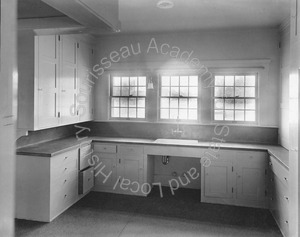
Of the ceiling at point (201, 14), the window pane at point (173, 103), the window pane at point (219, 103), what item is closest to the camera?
the ceiling at point (201, 14)

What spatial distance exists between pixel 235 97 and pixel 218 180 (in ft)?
5.01

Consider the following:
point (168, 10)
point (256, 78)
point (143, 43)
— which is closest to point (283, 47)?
point (256, 78)

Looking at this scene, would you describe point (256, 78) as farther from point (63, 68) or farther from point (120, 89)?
point (63, 68)

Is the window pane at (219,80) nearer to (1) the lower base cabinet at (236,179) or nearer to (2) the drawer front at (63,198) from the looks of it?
(1) the lower base cabinet at (236,179)

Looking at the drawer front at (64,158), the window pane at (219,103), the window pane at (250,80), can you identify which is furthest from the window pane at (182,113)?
the drawer front at (64,158)

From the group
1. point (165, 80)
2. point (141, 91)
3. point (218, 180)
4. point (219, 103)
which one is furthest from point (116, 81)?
point (218, 180)

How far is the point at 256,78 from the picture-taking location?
4727 millimetres

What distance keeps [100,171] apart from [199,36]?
301 centimetres

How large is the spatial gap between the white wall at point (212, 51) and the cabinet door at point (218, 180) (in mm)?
985

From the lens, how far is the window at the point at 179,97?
16.5 ft

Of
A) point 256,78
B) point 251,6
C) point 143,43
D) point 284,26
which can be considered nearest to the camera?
point 251,6

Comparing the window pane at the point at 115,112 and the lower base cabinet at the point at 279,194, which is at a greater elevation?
the window pane at the point at 115,112

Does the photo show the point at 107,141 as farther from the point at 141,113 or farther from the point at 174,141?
the point at 174,141

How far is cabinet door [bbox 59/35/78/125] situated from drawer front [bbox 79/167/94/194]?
2.87 ft
